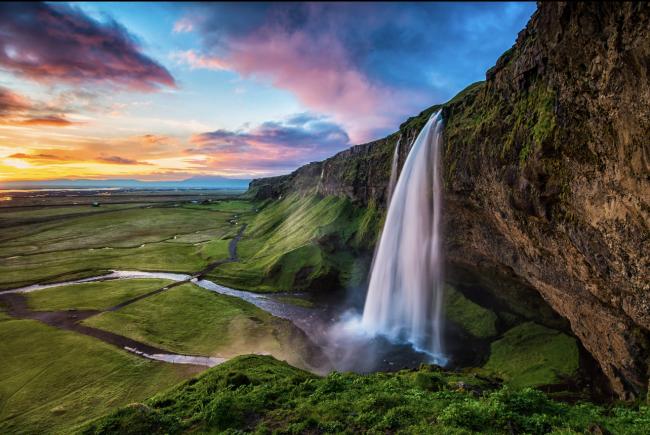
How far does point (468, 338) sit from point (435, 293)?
299 inches

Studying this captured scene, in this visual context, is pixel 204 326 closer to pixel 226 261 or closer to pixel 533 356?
pixel 226 261

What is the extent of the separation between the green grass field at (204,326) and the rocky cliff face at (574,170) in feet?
83.2

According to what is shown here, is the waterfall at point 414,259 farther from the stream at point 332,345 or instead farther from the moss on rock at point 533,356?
the moss on rock at point 533,356

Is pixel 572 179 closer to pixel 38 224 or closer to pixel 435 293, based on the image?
pixel 435 293

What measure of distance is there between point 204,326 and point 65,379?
15.1 meters

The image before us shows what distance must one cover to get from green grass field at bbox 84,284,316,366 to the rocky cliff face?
25.4 meters

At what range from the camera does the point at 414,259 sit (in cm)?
4369

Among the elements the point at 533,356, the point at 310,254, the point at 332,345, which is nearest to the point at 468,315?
the point at 533,356

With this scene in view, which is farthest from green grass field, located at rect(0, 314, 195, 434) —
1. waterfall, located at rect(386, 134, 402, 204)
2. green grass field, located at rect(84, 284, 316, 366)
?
waterfall, located at rect(386, 134, 402, 204)

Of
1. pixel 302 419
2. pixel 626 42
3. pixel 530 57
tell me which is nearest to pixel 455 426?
A: pixel 302 419

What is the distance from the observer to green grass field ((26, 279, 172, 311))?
48.6m

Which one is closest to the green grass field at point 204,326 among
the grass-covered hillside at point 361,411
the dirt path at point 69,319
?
the dirt path at point 69,319

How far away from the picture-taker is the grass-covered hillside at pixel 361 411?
12812 mm

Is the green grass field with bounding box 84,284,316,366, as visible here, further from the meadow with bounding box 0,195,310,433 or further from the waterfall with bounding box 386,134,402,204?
the waterfall with bounding box 386,134,402,204
